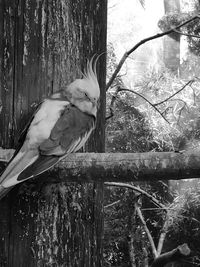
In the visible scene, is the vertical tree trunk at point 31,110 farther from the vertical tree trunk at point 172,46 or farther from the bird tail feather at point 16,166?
the vertical tree trunk at point 172,46

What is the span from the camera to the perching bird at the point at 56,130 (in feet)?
2.86

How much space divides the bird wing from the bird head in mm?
16

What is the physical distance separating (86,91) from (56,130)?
0.12 meters

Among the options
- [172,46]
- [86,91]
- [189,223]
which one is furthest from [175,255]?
[172,46]

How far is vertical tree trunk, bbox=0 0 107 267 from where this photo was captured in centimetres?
96

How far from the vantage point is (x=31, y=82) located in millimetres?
988

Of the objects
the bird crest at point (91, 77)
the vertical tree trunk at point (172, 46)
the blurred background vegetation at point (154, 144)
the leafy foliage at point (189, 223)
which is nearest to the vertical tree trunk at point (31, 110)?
the bird crest at point (91, 77)

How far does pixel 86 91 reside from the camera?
3.39 feet

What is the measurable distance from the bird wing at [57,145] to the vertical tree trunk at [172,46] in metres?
2.42

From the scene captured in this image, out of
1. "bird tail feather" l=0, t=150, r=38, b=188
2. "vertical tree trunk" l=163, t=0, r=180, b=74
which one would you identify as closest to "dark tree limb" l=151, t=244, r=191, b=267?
"bird tail feather" l=0, t=150, r=38, b=188

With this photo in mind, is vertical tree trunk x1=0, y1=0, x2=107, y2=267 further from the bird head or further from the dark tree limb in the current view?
the dark tree limb

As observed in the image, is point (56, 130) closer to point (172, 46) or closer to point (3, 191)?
point (3, 191)

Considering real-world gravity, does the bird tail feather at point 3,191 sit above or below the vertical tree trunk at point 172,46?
below

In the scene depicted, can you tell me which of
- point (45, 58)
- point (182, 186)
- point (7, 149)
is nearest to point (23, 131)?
point (7, 149)
